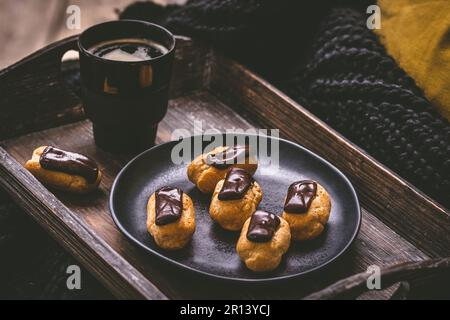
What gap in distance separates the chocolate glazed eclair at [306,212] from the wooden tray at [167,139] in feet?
0.19

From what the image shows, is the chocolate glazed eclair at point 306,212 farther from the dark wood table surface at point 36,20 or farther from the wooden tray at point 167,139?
the dark wood table surface at point 36,20

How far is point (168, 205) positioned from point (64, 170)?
18 centimetres

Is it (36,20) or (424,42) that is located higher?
(424,42)

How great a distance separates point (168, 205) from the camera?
33.7 inches

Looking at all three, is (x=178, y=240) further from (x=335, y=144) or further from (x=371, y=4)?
(x=371, y=4)

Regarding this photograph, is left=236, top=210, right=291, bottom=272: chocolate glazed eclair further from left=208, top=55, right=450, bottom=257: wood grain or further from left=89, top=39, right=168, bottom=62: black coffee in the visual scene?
left=89, top=39, right=168, bottom=62: black coffee

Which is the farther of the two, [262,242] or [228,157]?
→ [228,157]

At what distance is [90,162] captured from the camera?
954mm

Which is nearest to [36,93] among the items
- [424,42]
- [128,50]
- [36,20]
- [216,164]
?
[128,50]

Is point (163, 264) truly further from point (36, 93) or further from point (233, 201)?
point (36, 93)

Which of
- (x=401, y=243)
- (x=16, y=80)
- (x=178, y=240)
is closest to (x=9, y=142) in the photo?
(x=16, y=80)

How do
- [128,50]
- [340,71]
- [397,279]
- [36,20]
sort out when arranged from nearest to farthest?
[397,279], [128,50], [340,71], [36,20]

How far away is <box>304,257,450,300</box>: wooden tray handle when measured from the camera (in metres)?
0.74

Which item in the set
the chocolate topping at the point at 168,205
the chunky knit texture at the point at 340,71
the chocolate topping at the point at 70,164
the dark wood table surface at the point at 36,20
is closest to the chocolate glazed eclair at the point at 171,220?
the chocolate topping at the point at 168,205
